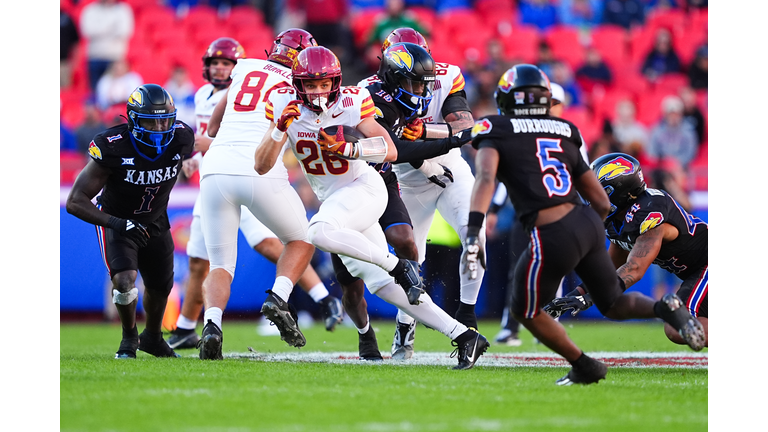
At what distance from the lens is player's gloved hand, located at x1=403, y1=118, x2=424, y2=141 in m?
5.54

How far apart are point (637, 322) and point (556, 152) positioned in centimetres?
672

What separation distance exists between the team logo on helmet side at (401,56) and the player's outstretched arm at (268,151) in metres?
0.88

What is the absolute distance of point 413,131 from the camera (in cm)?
554

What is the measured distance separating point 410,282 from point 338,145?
887mm

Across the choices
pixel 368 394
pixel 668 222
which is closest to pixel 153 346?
pixel 368 394

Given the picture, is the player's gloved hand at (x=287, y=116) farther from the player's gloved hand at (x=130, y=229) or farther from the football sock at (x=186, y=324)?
the football sock at (x=186, y=324)

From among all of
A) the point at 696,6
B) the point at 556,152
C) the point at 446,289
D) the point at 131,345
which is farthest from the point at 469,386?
the point at 696,6

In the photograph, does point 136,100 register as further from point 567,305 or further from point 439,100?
point 567,305

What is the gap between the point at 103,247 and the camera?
228 inches

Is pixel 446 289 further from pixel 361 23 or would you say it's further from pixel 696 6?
pixel 696 6

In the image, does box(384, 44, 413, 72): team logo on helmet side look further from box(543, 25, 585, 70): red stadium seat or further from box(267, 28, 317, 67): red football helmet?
box(543, 25, 585, 70): red stadium seat

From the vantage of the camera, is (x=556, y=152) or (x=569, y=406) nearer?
(x=569, y=406)

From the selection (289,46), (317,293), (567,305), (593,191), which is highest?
(289,46)

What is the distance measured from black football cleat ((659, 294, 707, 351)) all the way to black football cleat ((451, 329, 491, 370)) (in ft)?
4.18
